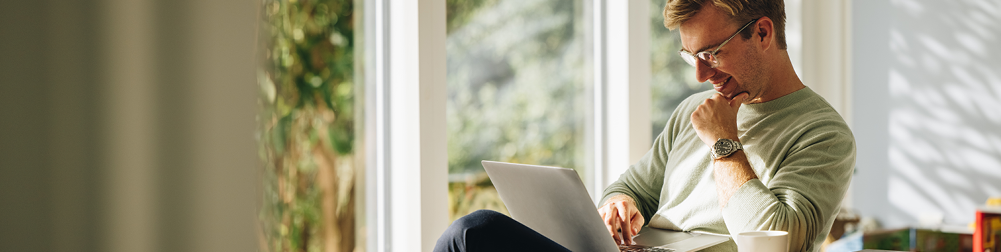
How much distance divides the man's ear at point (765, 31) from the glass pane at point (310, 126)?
2.98 ft

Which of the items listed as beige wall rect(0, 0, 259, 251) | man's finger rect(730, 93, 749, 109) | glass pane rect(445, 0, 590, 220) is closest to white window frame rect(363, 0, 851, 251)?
glass pane rect(445, 0, 590, 220)

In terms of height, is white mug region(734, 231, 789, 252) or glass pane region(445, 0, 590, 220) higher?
glass pane region(445, 0, 590, 220)

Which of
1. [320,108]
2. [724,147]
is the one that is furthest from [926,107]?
[320,108]

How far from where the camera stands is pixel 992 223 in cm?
206

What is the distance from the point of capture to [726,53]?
125cm

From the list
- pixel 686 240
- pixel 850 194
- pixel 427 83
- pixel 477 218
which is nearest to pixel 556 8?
pixel 427 83

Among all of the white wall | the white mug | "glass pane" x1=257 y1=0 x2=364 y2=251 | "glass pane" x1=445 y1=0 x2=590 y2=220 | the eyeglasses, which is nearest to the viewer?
the white mug

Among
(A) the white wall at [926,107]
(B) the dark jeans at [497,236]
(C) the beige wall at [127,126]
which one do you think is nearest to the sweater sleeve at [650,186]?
(B) the dark jeans at [497,236]

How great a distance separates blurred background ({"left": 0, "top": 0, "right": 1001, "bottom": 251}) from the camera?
1.00m

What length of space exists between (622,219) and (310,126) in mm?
748

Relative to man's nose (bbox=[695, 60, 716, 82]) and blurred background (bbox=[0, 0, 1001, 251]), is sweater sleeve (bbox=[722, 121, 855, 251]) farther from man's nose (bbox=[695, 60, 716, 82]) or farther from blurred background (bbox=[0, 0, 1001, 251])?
blurred background (bbox=[0, 0, 1001, 251])

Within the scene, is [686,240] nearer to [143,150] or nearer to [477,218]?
[477,218]

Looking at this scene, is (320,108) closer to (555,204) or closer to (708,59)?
(555,204)

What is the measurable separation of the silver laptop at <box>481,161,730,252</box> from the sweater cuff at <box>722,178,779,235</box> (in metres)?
0.05
